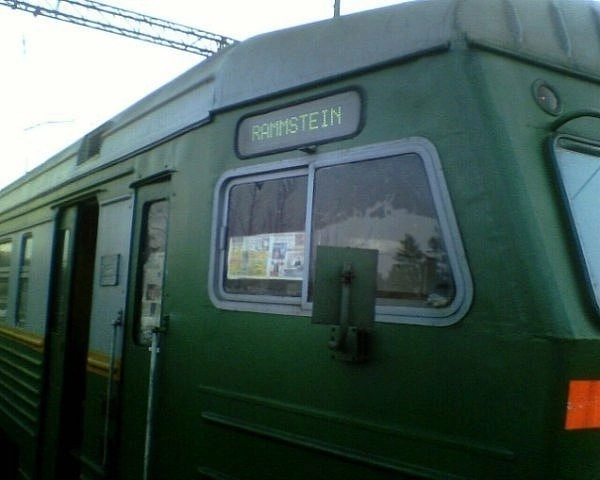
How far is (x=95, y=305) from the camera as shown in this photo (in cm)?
503

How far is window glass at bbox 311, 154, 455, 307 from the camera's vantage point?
8.80 ft

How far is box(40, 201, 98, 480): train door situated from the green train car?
159 cm

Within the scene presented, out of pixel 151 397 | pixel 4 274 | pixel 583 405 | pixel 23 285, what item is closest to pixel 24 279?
pixel 23 285

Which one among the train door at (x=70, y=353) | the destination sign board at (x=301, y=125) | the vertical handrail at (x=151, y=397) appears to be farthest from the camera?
the train door at (x=70, y=353)

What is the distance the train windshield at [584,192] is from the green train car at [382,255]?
0.03ft

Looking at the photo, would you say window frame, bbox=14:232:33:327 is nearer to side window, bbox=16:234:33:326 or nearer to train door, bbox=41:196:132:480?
side window, bbox=16:234:33:326

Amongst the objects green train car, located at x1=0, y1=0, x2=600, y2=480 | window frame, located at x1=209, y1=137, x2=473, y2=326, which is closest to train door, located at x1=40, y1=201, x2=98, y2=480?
green train car, located at x1=0, y1=0, x2=600, y2=480

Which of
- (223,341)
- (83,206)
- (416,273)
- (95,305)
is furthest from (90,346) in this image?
(416,273)

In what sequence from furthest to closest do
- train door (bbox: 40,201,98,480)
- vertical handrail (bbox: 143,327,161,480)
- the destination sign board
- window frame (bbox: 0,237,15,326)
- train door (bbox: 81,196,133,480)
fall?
window frame (bbox: 0,237,15,326), train door (bbox: 40,201,98,480), train door (bbox: 81,196,133,480), vertical handrail (bbox: 143,327,161,480), the destination sign board

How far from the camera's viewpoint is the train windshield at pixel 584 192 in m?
2.55

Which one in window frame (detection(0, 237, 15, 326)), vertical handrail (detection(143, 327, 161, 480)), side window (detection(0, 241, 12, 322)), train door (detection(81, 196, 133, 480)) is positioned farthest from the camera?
side window (detection(0, 241, 12, 322))

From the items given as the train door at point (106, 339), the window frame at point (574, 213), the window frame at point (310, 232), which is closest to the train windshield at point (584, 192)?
the window frame at point (574, 213)

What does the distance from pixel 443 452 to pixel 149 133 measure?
2686mm

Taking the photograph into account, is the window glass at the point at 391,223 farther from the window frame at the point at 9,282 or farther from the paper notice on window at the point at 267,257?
the window frame at the point at 9,282
